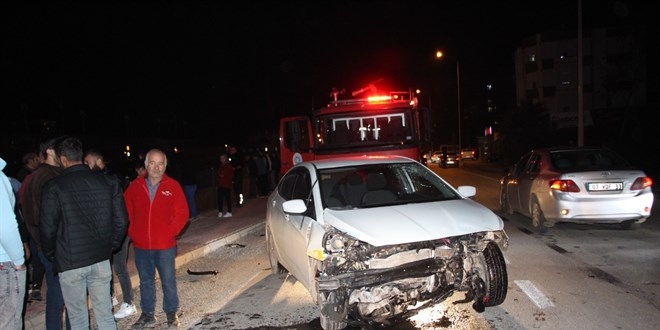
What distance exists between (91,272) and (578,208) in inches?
307

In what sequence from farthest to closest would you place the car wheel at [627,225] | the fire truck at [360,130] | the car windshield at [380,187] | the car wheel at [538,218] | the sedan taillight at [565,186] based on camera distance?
the fire truck at [360,130] → the car wheel at [538,218] → the car wheel at [627,225] → the sedan taillight at [565,186] → the car windshield at [380,187]

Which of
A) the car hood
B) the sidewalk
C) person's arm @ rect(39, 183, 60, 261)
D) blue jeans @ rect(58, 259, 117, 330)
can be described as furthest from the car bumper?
person's arm @ rect(39, 183, 60, 261)

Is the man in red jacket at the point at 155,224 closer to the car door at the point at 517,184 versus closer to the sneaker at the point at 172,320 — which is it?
the sneaker at the point at 172,320

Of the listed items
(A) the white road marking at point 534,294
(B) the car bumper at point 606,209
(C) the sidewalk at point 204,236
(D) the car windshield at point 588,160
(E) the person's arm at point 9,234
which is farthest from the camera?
(D) the car windshield at point 588,160

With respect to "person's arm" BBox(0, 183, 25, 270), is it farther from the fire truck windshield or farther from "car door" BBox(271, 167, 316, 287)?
the fire truck windshield

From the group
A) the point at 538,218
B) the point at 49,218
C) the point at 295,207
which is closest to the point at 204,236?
the point at 295,207

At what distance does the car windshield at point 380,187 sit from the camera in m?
6.04

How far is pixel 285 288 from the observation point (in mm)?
6941

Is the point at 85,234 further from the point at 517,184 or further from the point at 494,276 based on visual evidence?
the point at 517,184

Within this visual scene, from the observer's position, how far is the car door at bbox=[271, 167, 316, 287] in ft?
18.2

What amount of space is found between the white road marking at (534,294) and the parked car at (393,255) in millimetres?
918

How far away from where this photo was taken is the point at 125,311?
6051 millimetres

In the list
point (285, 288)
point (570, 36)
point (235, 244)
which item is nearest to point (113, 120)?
point (570, 36)

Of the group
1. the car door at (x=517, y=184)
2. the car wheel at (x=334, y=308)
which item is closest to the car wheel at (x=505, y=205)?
the car door at (x=517, y=184)
